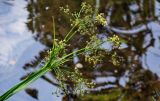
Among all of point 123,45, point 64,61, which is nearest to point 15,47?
point 123,45

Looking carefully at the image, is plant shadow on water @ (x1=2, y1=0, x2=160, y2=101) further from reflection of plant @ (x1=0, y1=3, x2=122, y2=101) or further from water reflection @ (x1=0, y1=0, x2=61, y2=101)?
reflection of plant @ (x1=0, y1=3, x2=122, y2=101)

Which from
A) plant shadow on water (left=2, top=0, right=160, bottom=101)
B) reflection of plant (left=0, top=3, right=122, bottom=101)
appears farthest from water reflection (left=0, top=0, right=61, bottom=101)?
reflection of plant (left=0, top=3, right=122, bottom=101)

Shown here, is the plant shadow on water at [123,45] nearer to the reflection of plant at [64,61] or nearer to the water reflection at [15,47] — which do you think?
the water reflection at [15,47]

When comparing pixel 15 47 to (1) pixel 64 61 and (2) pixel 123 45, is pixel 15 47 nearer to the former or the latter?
(2) pixel 123 45

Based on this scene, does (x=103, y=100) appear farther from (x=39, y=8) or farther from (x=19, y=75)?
(x=39, y=8)

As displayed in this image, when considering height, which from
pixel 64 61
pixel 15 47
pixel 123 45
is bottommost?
pixel 64 61

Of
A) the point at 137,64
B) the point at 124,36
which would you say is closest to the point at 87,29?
the point at 137,64

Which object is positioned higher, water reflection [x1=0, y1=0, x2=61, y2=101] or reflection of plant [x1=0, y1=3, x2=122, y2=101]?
water reflection [x1=0, y1=0, x2=61, y2=101]

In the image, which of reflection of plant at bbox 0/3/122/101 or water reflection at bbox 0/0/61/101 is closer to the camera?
reflection of plant at bbox 0/3/122/101
